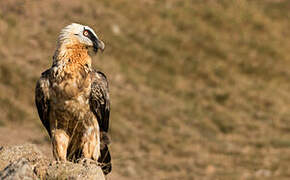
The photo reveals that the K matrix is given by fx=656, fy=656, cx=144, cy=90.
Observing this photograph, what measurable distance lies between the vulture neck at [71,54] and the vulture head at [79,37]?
1.8 inches

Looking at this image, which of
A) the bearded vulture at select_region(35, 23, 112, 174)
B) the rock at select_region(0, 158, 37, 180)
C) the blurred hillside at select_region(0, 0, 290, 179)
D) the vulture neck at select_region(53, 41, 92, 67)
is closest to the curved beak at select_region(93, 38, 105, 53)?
the bearded vulture at select_region(35, 23, 112, 174)

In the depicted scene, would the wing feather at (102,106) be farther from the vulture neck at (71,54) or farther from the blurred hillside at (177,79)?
the blurred hillside at (177,79)

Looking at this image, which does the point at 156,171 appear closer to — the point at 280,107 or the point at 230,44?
the point at 280,107

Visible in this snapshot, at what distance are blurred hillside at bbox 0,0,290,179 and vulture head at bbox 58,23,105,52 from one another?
28.7ft

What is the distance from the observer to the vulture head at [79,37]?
974cm

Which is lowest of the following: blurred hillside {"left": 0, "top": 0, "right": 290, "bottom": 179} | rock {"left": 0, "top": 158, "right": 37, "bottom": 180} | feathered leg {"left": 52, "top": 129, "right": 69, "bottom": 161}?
rock {"left": 0, "top": 158, "right": 37, "bottom": 180}

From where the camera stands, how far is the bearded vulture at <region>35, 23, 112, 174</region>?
31.5 feet

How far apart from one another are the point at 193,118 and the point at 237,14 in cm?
1285

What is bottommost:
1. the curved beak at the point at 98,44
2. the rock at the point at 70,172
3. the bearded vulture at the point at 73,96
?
the rock at the point at 70,172

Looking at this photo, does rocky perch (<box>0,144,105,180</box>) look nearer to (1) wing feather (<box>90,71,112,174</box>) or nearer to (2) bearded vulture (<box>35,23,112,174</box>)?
(2) bearded vulture (<box>35,23,112,174</box>)

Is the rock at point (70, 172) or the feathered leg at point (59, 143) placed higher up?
the feathered leg at point (59, 143)

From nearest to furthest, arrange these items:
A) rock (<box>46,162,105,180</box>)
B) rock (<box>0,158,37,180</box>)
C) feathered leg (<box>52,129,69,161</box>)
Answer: rock (<box>0,158,37,180</box>) → rock (<box>46,162,105,180</box>) → feathered leg (<box>52,129,69,161</box>)

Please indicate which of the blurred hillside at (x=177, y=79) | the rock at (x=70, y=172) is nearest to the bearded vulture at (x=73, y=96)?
the rock at (x=70, y=172)

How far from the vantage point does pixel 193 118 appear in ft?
82.0
